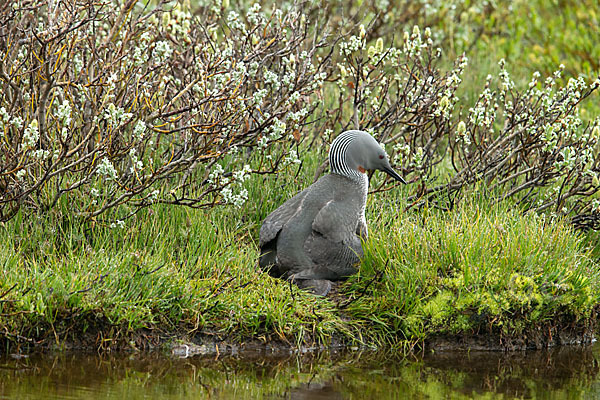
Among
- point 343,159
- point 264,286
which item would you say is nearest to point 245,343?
point 264,286

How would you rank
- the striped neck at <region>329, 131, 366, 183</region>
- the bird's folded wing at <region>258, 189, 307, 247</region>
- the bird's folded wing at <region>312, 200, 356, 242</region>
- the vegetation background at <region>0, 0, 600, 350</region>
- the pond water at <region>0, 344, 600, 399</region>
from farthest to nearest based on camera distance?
the striped neck at <region>329, 131, 366, 183</region>
the bird's folded wing at <region>258, 189, 307, 247</region>
the bird's folded wing at <region>312, 200, 356, 242</region>
the vegetation background at <region>0, 0, 600, 350</region>
the pond water at <region>0, 344, 600, 399</region>

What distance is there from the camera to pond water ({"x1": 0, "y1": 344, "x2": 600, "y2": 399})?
497 cm

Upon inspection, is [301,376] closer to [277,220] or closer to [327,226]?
[327,226]

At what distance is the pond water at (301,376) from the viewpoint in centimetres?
497

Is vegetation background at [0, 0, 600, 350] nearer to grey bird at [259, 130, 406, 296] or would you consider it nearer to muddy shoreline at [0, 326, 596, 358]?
muddy shoreline at [0, 326, 596, 358]

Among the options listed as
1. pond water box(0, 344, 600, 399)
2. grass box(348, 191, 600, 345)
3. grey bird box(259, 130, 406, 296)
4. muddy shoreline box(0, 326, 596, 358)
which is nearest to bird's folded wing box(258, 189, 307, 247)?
grey bird box(259, 130, 406, 296)

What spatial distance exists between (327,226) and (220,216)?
1.17 meters

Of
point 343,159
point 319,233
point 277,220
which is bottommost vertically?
point 319,233

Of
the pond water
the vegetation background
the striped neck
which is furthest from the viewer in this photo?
the striped neck

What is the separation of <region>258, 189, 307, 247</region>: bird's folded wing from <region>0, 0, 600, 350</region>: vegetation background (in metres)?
0.27

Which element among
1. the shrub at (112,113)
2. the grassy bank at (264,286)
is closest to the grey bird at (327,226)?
the grassy bank at (264,286)

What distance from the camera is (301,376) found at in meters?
5.44

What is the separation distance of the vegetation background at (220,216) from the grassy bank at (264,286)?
0.01 meters

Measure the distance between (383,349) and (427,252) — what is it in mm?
839
